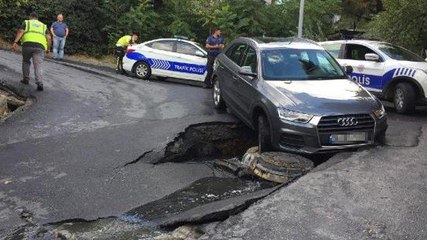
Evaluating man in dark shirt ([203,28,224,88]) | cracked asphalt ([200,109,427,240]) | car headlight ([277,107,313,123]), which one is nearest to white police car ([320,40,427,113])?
cracked asphalt ([200,109,427,240])

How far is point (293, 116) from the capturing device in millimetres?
7086

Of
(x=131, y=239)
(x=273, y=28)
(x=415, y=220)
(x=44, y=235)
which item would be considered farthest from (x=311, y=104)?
(x=273, y=28)

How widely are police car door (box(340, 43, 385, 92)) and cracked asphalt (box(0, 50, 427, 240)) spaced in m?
1.07

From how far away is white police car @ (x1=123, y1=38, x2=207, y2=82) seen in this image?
15906mm

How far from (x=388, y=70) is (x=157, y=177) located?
6.66 metres

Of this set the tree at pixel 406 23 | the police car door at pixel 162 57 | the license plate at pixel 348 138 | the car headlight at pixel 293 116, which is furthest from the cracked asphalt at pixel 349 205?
the police car door at pixel 162 57

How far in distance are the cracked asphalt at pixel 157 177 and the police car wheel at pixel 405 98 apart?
26cm

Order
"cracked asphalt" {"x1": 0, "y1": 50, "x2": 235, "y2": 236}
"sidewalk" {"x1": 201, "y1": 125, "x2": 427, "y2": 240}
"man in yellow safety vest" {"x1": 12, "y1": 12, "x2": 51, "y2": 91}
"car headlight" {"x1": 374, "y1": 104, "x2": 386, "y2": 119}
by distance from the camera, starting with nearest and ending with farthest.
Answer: "sidewalk" {"x1": 201, "y1": 125, "x2": 427, "y2": 240} < "cracked asphalt" {"x1": 0, "y1": 50, "x2": 235, "y2": 236} < "car headlight" {"x1": 374, "y1": 104, "x2": 386, "y2": 119} < "man in yellow safety vest" {"x1": 12, "y1": 12, "x2": 51, "y2": 91}

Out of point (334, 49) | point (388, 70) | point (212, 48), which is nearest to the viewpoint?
point (388, 70)

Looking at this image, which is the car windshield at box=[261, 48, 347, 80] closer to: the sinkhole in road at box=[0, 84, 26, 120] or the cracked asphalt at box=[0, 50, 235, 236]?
the cracked asphalt at box=[0, 50, 235, 236]

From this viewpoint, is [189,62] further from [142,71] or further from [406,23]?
[406,23]

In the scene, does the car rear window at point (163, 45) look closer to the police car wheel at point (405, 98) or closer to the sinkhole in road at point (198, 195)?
the sinkhole in road at point (198, 195)

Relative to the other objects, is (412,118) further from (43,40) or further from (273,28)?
(273,28)

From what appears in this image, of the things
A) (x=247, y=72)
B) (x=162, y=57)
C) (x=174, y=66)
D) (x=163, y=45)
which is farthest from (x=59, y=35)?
(x=247, y=72)
